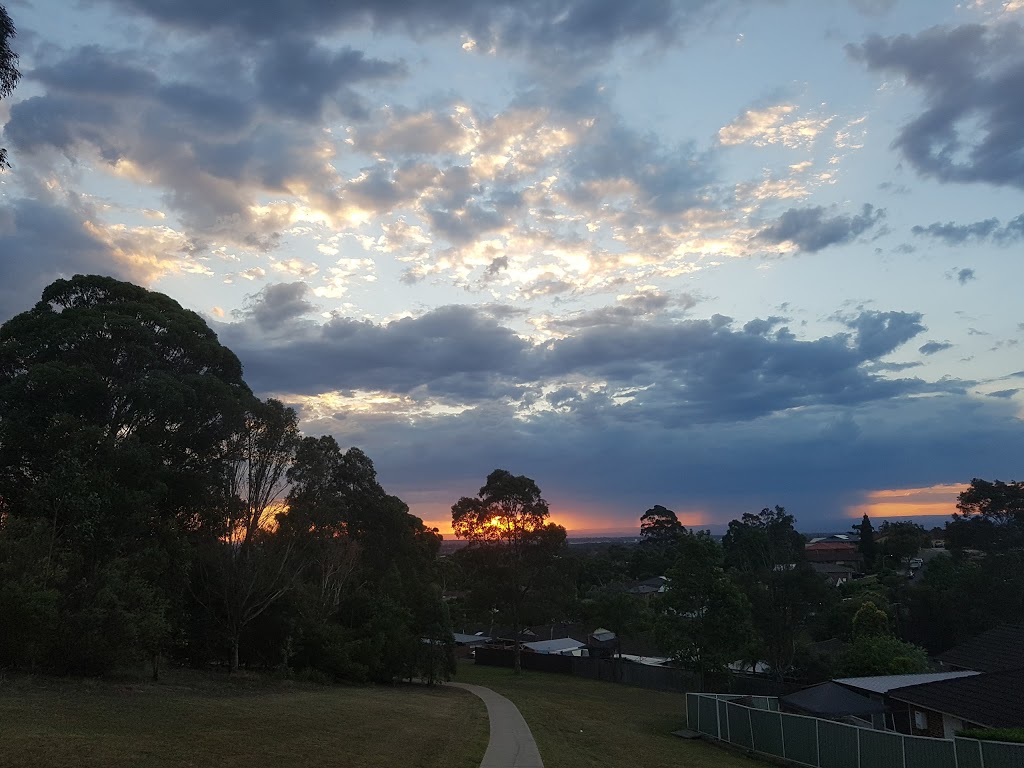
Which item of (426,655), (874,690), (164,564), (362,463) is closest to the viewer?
(874,690)

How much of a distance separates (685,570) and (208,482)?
21176mm

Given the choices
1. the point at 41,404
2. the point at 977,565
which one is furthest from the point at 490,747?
the point at 977,565

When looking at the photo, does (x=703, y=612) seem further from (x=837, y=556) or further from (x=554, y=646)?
(x=837, y=556)

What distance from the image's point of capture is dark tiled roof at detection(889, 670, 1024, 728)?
1812cm

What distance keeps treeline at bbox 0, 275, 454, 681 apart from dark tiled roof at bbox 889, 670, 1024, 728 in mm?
23342

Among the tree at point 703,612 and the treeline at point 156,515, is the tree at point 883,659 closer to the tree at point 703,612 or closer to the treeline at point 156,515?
the tree at point 703,612

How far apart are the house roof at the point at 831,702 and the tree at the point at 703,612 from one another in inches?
333

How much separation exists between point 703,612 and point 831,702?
33.8ft

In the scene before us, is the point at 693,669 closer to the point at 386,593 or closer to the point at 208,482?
the point at 386,593

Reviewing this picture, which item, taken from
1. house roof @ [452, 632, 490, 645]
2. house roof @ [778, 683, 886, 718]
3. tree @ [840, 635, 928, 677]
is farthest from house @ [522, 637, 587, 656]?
house roof @ [778, 683, 886, 718]

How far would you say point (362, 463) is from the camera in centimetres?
4544

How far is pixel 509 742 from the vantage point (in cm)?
1875

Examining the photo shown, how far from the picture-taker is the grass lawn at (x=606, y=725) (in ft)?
59.8

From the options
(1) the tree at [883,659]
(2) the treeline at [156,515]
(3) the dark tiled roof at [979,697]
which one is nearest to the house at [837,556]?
(1) the tree at [883,659]
